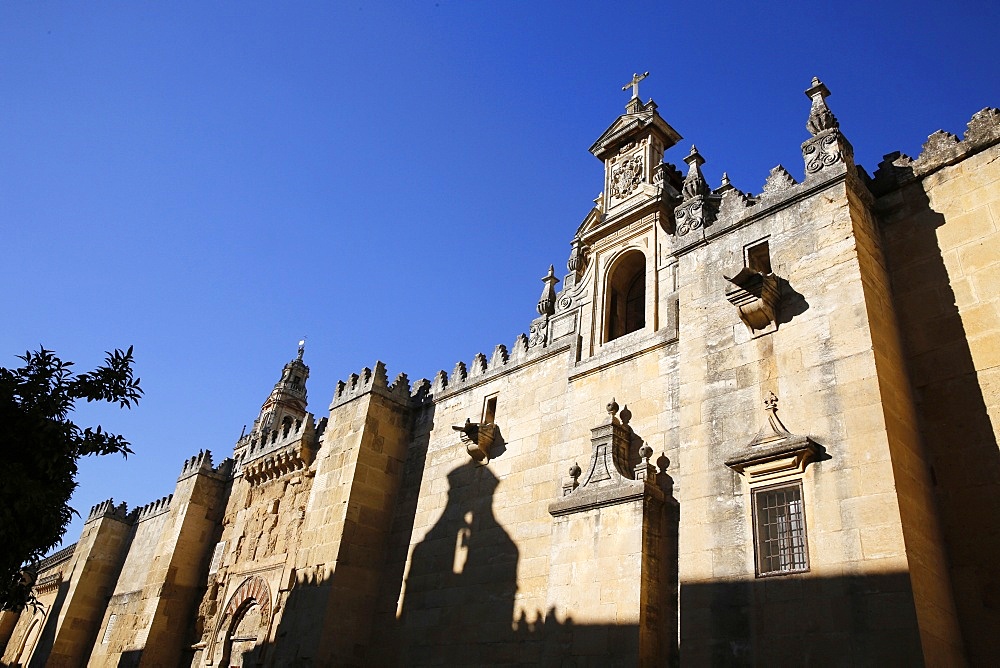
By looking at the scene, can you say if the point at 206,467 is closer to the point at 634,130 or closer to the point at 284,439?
the point at 284,439

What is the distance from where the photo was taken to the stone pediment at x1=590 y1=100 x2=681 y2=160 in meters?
15.4

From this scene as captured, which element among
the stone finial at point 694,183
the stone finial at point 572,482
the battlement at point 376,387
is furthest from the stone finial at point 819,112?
the battlement at point 376,387

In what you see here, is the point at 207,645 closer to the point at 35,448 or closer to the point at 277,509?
the point at 277,509

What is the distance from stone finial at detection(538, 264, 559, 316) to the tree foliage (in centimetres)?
963

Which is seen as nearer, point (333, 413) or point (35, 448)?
point (35, 448)

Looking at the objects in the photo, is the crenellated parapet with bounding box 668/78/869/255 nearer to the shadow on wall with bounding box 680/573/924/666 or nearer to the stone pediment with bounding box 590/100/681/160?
the stone pediment with bounding box 590/100/681/160

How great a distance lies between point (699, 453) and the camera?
30.7ft

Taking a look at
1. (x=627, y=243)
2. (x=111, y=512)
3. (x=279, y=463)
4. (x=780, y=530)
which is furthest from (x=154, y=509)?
(x=780, y=530)

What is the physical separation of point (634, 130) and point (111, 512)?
80.0 ft

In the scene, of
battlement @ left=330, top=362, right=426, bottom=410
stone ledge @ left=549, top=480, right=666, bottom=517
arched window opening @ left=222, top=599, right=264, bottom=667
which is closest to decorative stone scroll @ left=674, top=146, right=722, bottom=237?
stone ledge @ left=549, top=480, right=666, bottom=517

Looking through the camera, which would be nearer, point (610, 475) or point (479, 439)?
point (610, 475)

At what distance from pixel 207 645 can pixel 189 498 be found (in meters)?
5.24

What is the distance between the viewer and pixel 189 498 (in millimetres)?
22656

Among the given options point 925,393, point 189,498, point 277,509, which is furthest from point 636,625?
point 189,498
